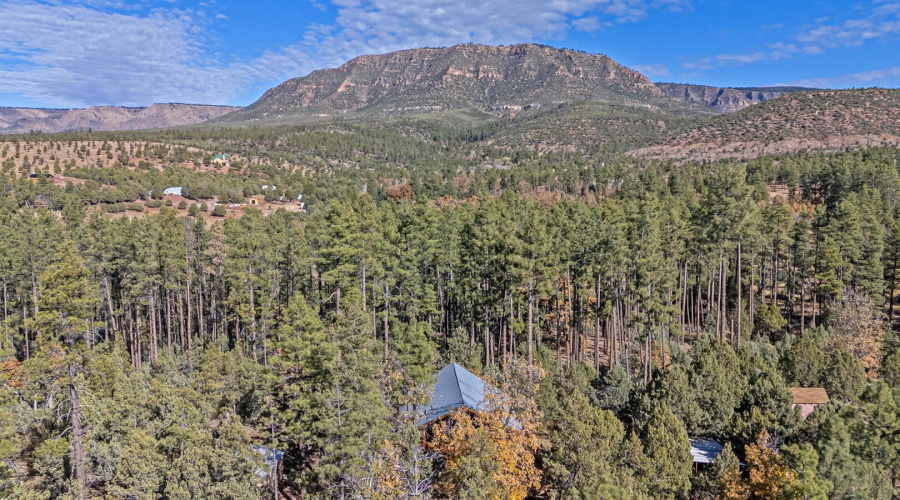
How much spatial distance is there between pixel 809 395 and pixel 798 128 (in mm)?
143665

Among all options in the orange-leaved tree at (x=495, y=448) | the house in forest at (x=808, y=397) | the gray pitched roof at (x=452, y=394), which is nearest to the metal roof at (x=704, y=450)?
the house in forest at (x=808, y=397)

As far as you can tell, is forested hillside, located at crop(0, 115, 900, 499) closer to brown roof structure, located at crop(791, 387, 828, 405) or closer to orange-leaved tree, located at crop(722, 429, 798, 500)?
orange-leaved tree, located at crop(722, 429, 798, 500)

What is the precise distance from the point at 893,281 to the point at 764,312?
610 inches

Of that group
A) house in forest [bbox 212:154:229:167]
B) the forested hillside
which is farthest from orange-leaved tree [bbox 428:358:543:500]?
house in forest [bbox 212:154:229:167]

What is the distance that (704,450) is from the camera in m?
23.6

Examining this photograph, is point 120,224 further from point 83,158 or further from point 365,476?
point 83,158

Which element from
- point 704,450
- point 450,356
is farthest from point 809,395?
point 450,356

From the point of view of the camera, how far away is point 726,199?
3469cm

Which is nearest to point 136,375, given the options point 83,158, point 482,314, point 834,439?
point 482,314

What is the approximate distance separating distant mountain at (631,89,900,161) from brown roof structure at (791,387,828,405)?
115m

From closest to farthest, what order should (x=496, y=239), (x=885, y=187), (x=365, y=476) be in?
(x=365, y=476) < (x=496, y=239) < (x=885, y=187)

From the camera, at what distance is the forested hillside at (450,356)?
59.2 ft

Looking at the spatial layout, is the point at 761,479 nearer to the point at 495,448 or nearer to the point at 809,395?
the point at 495,448

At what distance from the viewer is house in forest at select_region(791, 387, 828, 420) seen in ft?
85.3
